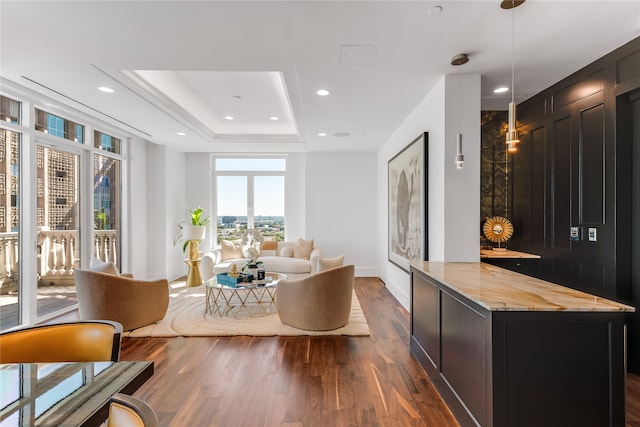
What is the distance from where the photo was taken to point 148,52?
2.55 meters

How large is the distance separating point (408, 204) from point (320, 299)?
5.96ft

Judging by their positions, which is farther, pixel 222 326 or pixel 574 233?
pixel 222 326

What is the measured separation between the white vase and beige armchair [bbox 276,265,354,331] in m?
3.16

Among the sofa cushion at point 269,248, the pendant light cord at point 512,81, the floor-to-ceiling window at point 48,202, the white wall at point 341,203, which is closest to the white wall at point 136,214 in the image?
the floor-to-ceiling window at point 48,202

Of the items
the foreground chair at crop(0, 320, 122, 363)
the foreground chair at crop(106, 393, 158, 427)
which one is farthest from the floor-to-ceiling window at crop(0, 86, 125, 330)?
the foreground chair at crop(106, 393, 158, 427)

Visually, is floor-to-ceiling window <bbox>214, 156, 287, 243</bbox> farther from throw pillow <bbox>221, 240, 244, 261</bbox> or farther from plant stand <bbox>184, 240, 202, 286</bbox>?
plant stand <bbox>184, 240, 202, 286</bbox>

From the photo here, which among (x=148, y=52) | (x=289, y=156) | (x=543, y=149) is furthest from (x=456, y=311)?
(x=289, y=156)

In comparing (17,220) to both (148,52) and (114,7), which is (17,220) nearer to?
(148,52)

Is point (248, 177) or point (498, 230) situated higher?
point (248, 177)

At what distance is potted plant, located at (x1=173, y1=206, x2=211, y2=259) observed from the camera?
586cm

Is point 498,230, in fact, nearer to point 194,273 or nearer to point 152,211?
point 194,273

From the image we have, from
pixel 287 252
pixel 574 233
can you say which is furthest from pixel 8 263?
pixel 574 233

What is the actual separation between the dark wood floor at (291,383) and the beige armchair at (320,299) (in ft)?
0.65

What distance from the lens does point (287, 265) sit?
5.62 metres
